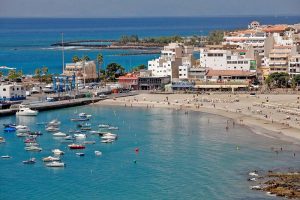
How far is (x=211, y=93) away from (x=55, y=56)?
46.0m

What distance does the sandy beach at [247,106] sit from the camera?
40406 mm

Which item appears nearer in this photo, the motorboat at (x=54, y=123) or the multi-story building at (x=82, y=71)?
the motorboat at (x=54, y=123)

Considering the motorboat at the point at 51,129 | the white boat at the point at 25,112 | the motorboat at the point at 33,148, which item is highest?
the white boat at the point at 25,112

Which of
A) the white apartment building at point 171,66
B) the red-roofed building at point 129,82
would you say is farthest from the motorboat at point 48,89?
the white apartment building at point 171,66

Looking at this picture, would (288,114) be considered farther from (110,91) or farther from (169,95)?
(110,91)

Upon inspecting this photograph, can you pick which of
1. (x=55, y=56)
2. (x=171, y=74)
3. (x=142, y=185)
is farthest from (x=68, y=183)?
(x=55, y=56)

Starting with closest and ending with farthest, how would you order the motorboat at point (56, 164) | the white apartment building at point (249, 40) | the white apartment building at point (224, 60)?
the motorboat at point (56, 164)
the white apartment building at point (224, 60)
the white apartment building at point (249, 40)

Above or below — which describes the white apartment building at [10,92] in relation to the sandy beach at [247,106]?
above

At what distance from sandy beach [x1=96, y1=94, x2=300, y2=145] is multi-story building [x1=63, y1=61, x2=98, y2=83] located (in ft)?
26.6

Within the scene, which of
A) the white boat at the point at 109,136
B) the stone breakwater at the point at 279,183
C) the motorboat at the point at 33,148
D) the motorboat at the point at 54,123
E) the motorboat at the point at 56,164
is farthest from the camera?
the motorboat at the point at 54,123

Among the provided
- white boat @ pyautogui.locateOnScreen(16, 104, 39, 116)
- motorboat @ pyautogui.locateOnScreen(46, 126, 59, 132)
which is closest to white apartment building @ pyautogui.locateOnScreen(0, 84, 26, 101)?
white boat @ pyautogui.locateOnScreen(16, 104, 39, 116)

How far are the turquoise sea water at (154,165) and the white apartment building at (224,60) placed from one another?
16610 millimetres

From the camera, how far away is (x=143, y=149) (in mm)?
35750

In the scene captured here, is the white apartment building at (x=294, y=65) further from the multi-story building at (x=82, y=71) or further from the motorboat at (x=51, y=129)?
the motorboat at (x=51, y=129)
